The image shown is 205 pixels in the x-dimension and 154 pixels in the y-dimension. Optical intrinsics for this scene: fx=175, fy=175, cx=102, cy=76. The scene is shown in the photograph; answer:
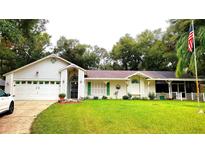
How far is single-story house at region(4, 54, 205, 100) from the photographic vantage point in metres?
16.9

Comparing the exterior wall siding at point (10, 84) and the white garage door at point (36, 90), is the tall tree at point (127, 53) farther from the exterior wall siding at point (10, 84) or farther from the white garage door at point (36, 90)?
the exterior wall siding at point (10, 84)

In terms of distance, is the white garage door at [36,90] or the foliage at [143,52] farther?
the foliage at [143,52]

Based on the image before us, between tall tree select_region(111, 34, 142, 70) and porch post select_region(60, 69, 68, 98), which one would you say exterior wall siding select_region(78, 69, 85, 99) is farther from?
tall tree select_region(111, 34, 142, 70)

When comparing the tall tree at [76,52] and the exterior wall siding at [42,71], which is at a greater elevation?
the tall tree at [76,52]

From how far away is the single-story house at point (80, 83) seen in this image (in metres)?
16.9

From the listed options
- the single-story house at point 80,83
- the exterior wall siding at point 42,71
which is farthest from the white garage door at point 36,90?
the exterior wall siding at point 42,71

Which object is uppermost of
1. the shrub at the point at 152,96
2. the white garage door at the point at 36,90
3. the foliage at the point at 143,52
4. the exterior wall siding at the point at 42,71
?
A: the foliage at the point at 143,52

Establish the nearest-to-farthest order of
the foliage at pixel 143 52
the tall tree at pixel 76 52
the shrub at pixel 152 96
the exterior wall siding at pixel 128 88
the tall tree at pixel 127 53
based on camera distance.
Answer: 1. the shrub at pixel 152 96
2. the exterior wall siding at pixel 128 88
3. the foliage at pixel 143 52
4. the tall tree at pixel 76 52
5. the tall tree at pixel 127 53

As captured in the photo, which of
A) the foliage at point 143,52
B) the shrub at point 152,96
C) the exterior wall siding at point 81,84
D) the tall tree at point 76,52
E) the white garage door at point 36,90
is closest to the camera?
the exterior wall siding at point 81,84

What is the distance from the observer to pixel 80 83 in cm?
1689

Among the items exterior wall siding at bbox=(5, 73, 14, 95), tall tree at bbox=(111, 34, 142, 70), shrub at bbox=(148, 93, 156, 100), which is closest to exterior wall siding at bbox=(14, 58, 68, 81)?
exterior wall siding at bbox=(5, 73, 14, 95)
